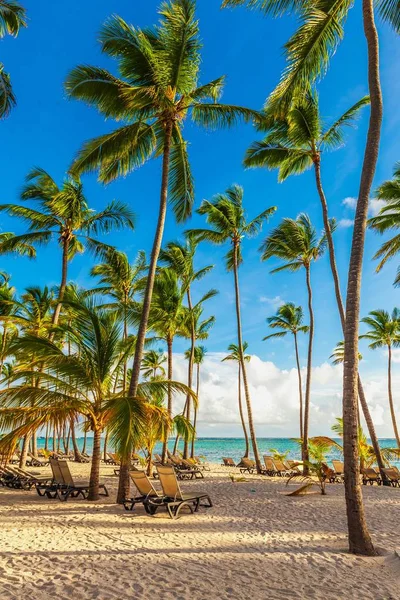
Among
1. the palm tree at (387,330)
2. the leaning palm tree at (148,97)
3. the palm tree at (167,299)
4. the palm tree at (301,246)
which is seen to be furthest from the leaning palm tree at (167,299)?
the palm tree at (387,330)

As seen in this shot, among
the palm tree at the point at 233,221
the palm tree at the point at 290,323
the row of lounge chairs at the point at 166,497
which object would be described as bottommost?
the row of lounge chairs at the point at 166,497

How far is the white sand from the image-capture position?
445cm

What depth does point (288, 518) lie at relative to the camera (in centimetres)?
873

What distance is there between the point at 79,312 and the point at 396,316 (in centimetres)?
2540

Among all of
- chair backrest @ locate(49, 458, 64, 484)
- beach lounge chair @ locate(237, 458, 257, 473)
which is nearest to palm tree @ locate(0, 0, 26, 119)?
chair backrest @ locate(49, 458, 64, 484)

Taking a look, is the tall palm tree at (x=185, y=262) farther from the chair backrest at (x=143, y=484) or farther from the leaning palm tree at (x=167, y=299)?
the chair backrest at (x=143, y=484)

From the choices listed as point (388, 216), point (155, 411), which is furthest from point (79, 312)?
point (388, 216)

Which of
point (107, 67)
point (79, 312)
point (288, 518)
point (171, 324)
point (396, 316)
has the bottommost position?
point (288, 518)

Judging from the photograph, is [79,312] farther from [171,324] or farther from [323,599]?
[171,324]

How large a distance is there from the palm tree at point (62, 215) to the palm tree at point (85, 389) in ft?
22.6

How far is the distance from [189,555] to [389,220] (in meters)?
15.8

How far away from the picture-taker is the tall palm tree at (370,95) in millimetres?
6215

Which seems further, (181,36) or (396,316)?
(396,316)

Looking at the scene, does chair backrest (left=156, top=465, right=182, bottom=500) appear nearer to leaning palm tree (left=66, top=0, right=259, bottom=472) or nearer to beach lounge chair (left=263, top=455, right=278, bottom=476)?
leaning palm tree (left=66, top=0, right=259, bottom=472)
